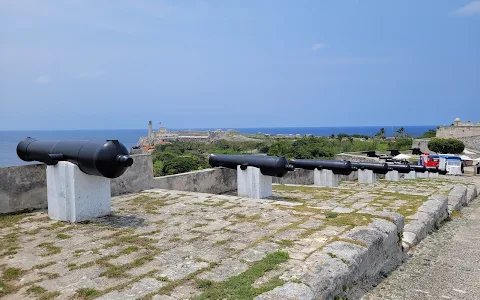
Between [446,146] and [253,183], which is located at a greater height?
[253,183]

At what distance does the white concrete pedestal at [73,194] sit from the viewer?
555cm

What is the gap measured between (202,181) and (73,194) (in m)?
4.22

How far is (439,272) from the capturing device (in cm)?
461

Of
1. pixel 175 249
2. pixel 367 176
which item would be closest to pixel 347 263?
pixel 175 249

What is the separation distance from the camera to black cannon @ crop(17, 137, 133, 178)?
5.33 m

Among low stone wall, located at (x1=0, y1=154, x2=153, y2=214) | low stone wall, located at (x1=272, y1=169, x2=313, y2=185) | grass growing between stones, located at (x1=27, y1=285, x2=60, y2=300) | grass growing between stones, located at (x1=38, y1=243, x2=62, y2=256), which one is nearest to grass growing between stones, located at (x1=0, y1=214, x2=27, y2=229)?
low stone wall, located at (x1=0, y1=154, x2=153, y2=214)

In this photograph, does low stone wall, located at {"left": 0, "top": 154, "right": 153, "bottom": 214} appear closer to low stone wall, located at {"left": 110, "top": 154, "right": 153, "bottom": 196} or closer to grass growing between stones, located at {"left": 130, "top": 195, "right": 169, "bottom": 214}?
low stone wall, located at {"left": 110, "top": 154, "right": 153, "bottom": 196}

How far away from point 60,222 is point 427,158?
28.1 m

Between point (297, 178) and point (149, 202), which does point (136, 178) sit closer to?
point (149, 202)

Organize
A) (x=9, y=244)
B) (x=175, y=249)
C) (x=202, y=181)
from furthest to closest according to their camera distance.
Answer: (x=202, y=181) → (x=9, y=244) → (x=175, y=249)

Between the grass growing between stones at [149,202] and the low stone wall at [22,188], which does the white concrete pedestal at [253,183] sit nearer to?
the grass growing between stones at [149,202]

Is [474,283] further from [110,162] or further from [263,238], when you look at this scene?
[110,162]

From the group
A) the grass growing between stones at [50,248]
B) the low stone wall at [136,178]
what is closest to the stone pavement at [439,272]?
the grass growing between stones at [50,248]

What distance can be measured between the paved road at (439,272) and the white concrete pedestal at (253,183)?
330 cm
